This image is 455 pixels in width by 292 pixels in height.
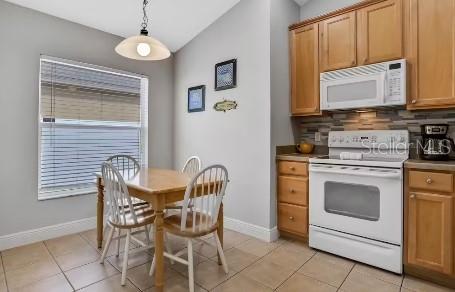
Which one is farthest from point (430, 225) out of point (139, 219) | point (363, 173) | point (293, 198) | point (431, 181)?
point (139, 219)

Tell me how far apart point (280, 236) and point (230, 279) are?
1.02 metres

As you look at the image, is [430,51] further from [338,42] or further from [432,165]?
[432,165]

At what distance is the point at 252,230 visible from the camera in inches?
114

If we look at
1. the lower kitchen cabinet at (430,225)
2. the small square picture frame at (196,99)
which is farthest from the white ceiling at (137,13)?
the lower kitchen cabinet at (430,225)

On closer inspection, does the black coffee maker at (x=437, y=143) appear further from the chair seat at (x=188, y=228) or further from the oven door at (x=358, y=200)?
the chair seat at (x=188, y=228)

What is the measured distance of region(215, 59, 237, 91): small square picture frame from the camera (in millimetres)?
3080

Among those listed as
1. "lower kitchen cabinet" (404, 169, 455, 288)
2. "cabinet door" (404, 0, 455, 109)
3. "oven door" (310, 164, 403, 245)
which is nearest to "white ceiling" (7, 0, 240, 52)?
"cabinet door" (404, 0, 455, 109)

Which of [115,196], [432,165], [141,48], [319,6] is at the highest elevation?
[319,6]

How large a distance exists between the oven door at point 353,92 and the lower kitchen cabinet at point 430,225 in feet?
2.45

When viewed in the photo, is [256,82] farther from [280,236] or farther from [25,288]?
[25,288]

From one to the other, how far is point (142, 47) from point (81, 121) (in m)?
1.52

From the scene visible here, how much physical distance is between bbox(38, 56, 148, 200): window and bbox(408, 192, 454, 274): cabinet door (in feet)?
10.5

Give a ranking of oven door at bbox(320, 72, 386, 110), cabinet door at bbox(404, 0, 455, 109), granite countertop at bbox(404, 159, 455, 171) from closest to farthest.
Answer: granite countertop at bbox(404, 159, 455, 171), cabinet door at bbox(404, 0, 455, 109), oven door at bbox(320, 72, 386, 110)

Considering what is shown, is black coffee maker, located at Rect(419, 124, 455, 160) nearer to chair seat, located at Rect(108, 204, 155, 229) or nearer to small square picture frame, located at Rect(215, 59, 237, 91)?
small square picture frame, located at Rect(215, 59, 237, 91)
